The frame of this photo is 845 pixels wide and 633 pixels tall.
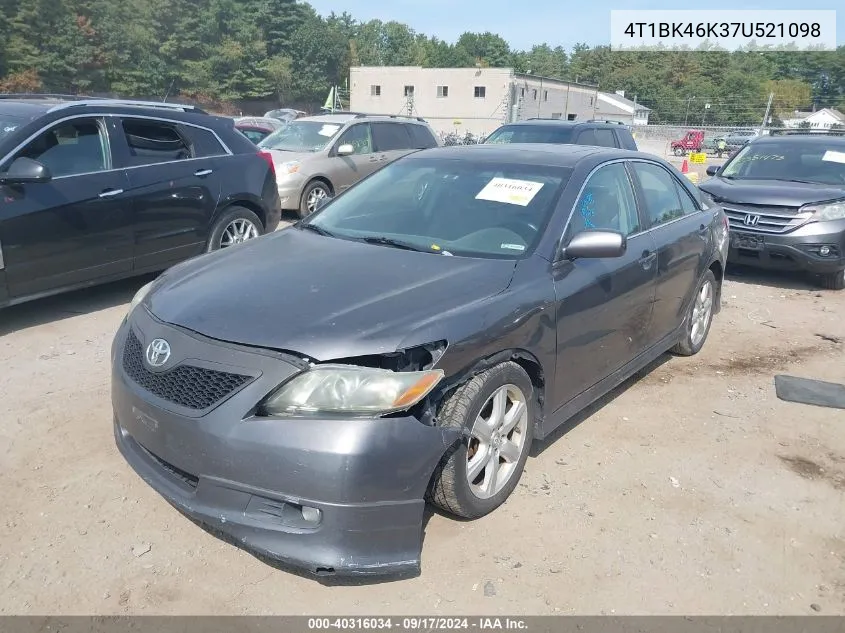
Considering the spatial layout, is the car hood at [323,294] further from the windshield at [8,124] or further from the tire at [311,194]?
the tire at [311,194]

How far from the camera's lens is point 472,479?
10.3 ft

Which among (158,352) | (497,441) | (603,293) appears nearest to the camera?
(158,352)

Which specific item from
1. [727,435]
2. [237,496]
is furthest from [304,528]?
[727,435]

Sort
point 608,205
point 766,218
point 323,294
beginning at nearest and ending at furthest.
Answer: point 323,294
point 608,205
point 766,218

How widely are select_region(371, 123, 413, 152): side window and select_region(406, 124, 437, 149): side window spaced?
19 cm

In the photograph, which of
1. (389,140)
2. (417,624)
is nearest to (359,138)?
(389,140)

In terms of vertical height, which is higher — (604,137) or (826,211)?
(604,137)

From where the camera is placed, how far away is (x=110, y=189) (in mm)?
5797

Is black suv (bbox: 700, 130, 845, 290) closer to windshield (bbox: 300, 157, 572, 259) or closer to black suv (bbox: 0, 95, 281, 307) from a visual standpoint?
windshield (bbox: 300, 157, 572, 259)

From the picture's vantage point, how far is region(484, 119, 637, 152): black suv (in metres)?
11.5

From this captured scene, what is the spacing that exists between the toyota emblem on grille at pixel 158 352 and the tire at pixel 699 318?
3868 millimetres

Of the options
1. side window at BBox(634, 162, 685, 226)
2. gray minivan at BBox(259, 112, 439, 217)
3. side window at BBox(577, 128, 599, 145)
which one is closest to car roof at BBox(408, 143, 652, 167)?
side window at BBox(634, 162, 685, 226)

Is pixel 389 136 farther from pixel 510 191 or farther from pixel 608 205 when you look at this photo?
pixel 510 191

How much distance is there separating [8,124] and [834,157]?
8962 mm
